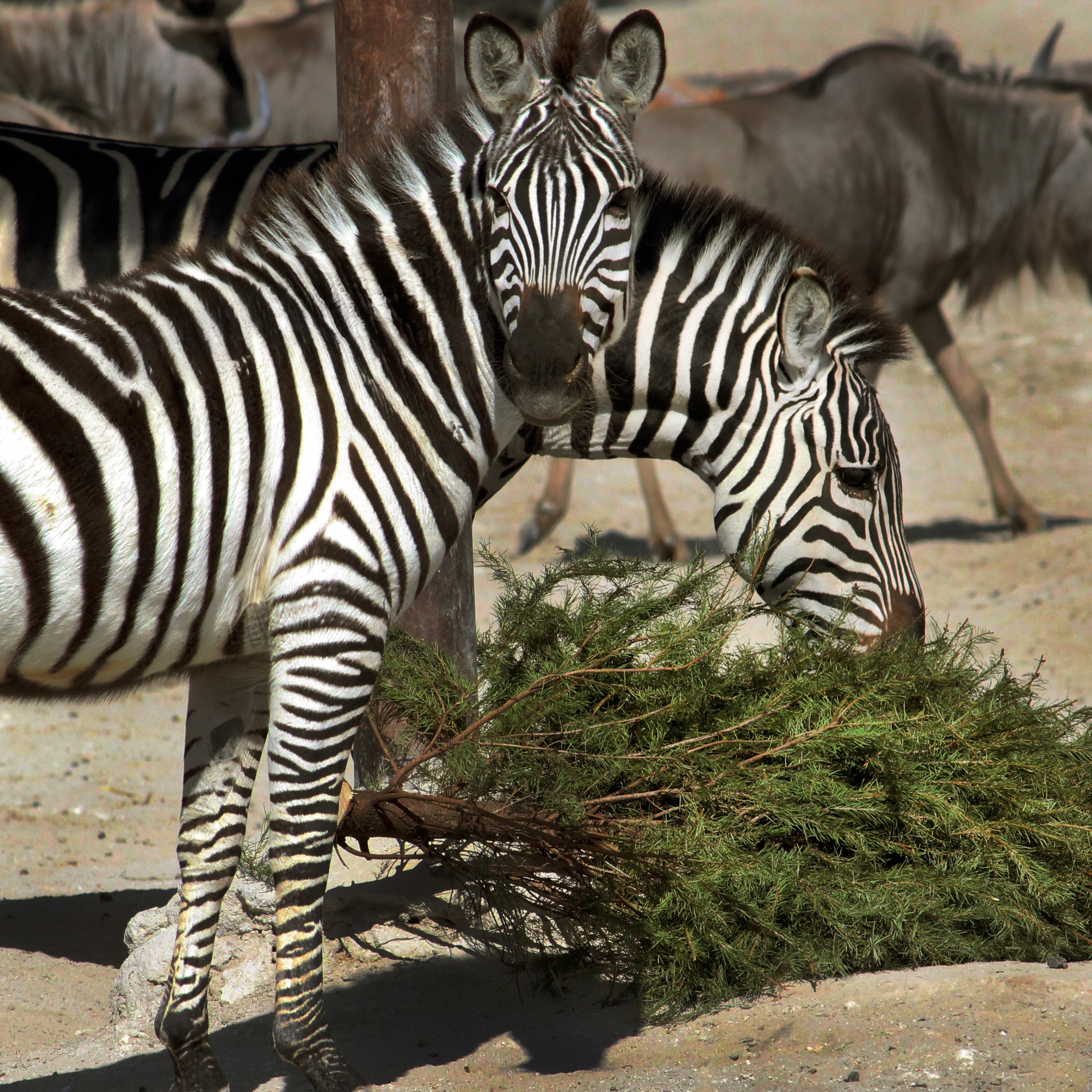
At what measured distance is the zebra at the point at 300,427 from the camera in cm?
263

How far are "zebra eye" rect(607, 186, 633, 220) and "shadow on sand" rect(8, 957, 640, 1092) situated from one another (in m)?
2.19

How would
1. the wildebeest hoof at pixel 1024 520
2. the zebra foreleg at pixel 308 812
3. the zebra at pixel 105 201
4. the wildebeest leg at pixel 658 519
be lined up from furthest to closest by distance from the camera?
the wildebeest hoof at pixel 1024 520
the wildebeest leg at pixel 658 519
the zebra at pixel 105 201
the zebra foreleg at pixel 308 812

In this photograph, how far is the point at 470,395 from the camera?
10.3 ft

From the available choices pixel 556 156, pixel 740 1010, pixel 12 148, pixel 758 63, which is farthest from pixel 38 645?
pixel 758 63

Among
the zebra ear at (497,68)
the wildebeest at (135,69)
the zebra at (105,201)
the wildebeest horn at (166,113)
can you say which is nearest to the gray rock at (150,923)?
the zebra at (105,201)

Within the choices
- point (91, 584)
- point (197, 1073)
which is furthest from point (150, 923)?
point (91, 584)

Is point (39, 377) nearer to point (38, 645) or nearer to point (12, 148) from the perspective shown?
point (38, 645)

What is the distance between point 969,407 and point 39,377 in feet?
28.0

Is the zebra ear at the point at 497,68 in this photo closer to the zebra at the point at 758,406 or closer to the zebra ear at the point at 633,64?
the zebra ear at the point at 633,64

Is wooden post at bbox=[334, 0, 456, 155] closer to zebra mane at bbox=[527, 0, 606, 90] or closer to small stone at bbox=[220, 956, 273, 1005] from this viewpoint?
zebra mane at bbox=[527, 0, 606, 90]

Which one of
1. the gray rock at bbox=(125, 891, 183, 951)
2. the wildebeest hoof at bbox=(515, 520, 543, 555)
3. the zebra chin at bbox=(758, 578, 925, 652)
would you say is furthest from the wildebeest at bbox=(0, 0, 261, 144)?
the zebra chin at bbox=(758, 578, 925, 652)

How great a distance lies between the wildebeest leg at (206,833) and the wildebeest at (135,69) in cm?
639

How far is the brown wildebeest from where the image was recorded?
377 inches

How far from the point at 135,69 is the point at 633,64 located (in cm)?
729
